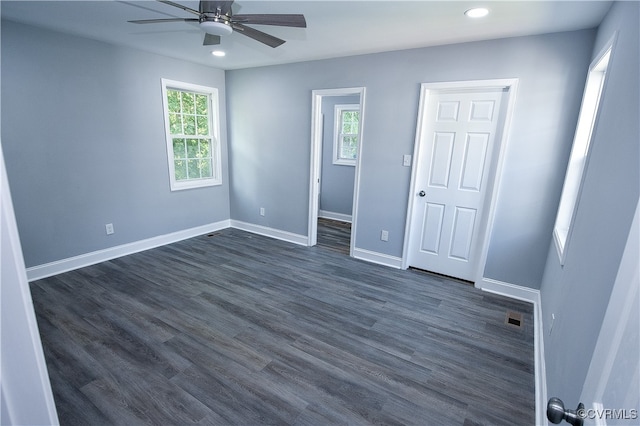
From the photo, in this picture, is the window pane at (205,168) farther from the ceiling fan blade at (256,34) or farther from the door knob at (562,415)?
the door knob at (562,415)

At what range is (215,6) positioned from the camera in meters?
1.76

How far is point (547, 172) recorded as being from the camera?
2764mm

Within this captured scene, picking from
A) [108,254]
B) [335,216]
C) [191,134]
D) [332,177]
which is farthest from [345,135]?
[108,254]

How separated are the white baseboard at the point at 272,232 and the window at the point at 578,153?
2.94 m

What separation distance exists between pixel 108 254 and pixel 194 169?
1635 millimetres

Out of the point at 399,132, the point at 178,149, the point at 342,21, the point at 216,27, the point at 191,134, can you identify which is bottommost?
the point at 178,149

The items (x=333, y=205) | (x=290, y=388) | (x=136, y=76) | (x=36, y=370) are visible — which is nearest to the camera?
(x=36, y=370)

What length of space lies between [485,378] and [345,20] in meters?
2.87

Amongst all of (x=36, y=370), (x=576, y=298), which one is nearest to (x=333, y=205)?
(x=576, y=298)

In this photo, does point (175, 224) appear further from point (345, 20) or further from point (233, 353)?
point (345, 20)

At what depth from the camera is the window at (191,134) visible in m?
4.14

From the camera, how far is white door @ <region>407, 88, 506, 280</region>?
10.1ft

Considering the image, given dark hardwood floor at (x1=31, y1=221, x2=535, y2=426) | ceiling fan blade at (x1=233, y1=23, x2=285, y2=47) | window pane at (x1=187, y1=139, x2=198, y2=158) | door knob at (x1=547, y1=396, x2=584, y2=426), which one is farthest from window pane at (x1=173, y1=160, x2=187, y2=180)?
door knob at (x1=547, y1=396, x2=584, y2=426)

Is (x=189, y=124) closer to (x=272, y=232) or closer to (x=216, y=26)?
(x=272, y=232)
